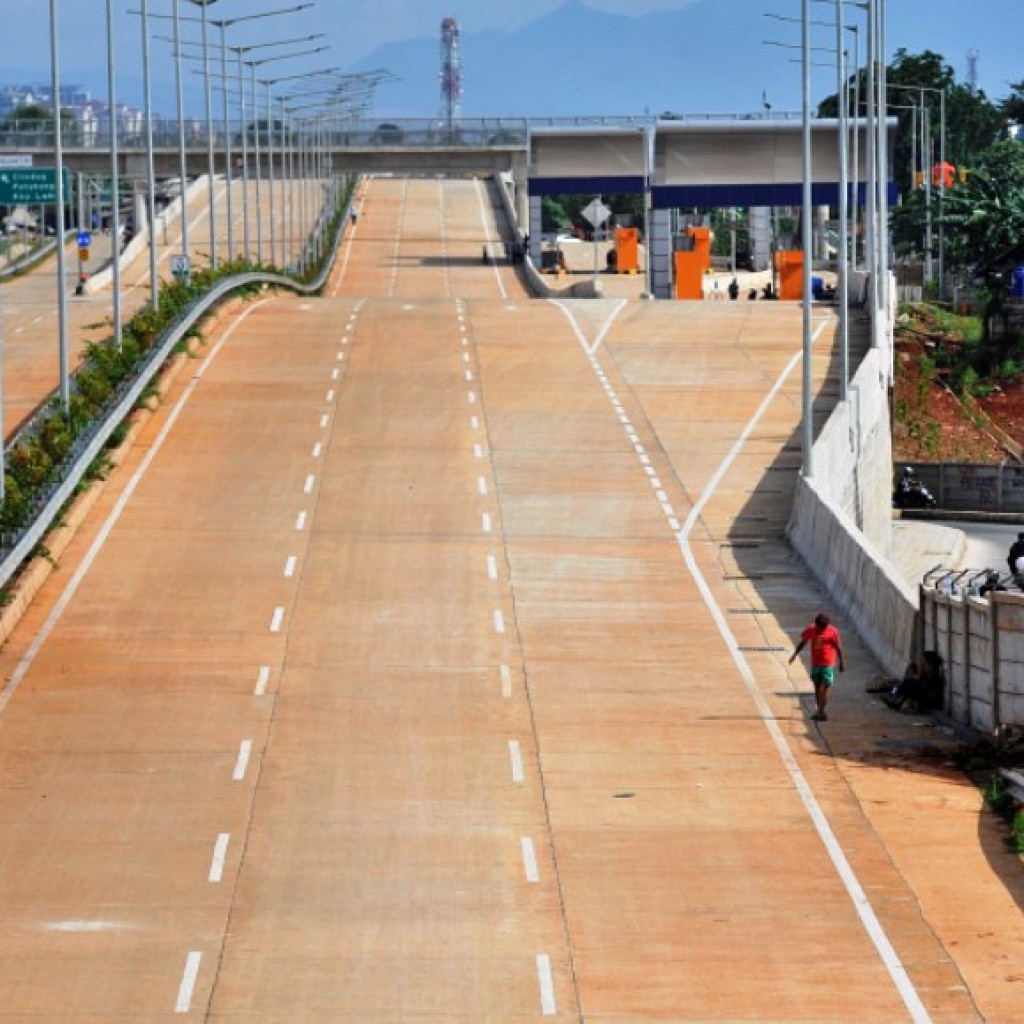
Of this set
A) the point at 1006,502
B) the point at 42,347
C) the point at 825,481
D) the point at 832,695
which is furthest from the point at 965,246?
the point at 832,695

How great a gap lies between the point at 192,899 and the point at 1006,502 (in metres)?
52.8

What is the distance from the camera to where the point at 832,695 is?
35.3 m

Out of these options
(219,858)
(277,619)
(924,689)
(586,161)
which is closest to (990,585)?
(924,689)

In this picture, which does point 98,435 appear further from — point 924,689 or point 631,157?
point 631,157

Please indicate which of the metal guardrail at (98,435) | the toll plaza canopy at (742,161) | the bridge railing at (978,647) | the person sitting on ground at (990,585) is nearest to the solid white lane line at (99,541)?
the metal guardrail at (98,435)

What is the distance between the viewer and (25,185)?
54.8 metres

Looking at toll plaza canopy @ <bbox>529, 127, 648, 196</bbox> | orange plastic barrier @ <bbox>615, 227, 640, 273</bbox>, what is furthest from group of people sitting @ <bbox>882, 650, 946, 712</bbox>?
orange plastic barrier @ <bbox>615, 227, 640, 273</bbox>

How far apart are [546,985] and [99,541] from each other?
24279mm

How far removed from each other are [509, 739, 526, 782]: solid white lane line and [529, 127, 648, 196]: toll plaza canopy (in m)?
112

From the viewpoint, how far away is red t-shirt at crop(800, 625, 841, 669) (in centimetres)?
3338

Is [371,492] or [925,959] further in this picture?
[371,492]

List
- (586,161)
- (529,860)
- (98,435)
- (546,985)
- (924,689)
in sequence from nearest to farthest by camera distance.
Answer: (546,985) → (529,860) → (924,689) → (98,435) → (586,161)

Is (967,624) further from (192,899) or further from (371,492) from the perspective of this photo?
(371,492)

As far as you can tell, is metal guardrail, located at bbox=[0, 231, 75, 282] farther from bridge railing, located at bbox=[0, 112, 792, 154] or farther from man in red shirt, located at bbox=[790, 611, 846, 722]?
man in red shirt, located at bbox=[790, 611, 846, 722]
